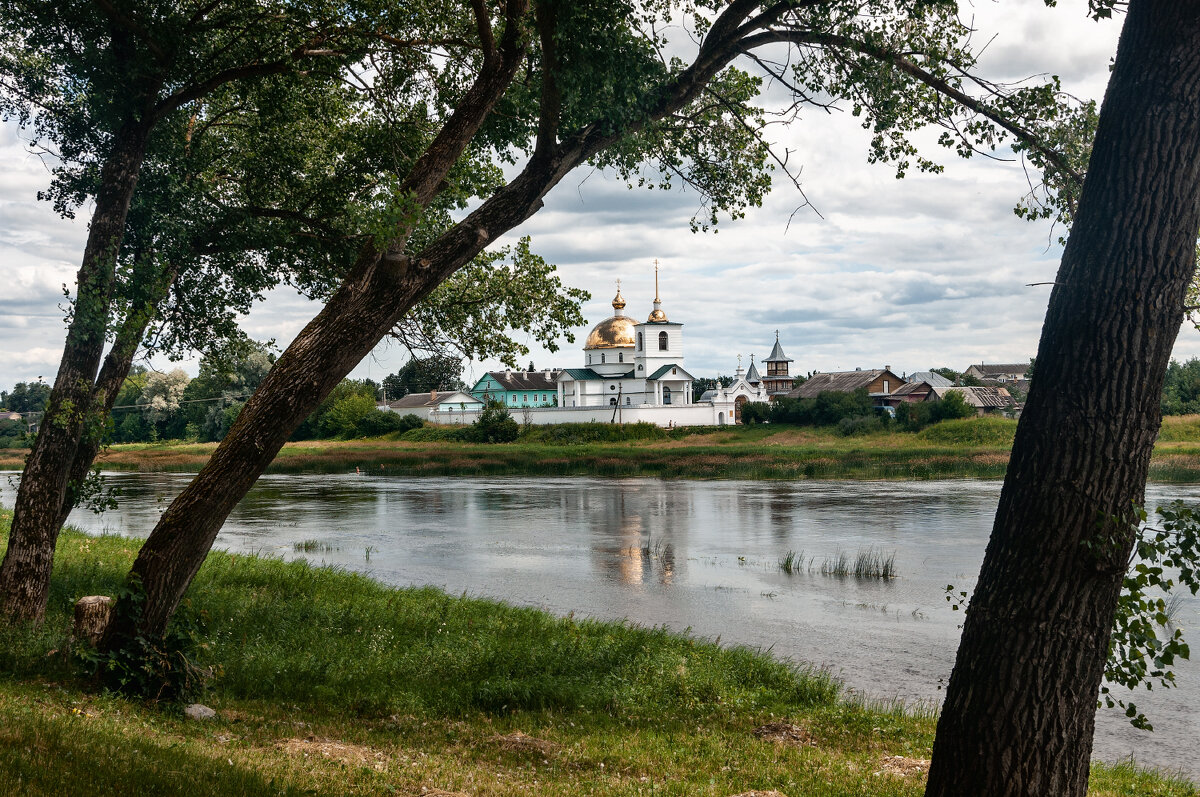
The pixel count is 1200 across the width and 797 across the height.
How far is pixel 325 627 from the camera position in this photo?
11.1 meters

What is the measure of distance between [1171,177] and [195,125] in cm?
1169

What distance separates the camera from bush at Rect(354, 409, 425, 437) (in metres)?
87.3

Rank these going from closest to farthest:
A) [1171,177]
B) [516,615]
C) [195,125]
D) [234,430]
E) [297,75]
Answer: [1171,177] → [234,430] → [297,75] → [195,125] → [516,615]

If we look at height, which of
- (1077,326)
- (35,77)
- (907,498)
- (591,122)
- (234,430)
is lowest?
(907,498)

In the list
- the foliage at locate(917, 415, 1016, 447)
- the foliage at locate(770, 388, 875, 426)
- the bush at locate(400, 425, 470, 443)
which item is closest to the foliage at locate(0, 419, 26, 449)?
the bush at locate(400, 425, 470, 443)

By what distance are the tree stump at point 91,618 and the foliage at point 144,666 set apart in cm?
21

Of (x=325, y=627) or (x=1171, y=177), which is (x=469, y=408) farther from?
(x=1171, y=177)

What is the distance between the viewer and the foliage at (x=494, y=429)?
250 ft

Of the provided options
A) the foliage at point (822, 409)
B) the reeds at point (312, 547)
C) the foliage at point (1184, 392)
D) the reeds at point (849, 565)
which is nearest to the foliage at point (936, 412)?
the foliage at point (822, 409)

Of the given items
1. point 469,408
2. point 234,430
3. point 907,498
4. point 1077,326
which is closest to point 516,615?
point 234,430

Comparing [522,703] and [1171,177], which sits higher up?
[1171,177]

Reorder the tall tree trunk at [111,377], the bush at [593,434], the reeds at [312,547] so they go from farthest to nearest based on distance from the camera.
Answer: the bush at [593,434] < the reeds at [312,547] < the tall tree trunk at [111,377]

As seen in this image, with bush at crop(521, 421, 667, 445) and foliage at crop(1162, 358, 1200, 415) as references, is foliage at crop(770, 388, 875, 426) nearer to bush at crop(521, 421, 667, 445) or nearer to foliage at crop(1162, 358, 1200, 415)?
bush at crop(521, 421, 667, 445)

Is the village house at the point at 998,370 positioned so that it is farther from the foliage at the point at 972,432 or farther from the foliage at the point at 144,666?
the foliage at the point at 144,666
